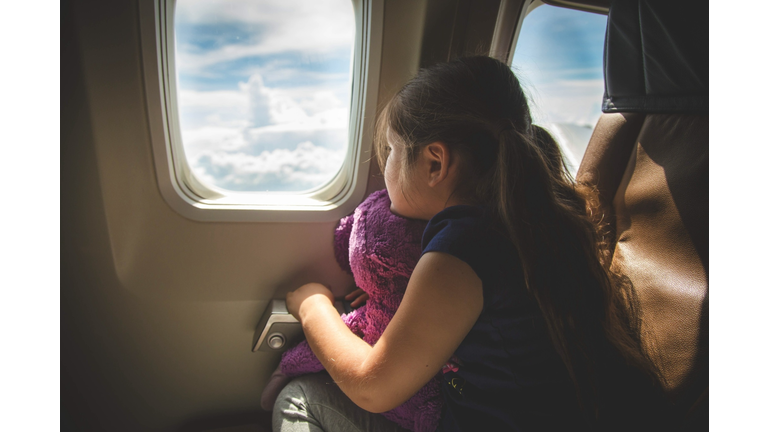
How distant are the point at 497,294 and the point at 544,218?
→ 197 millimetres

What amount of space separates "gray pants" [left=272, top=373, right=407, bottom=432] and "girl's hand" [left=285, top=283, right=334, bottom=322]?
22cm

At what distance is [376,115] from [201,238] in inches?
26.8

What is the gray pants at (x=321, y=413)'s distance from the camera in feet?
3.70

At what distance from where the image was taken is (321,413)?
1.16 metres

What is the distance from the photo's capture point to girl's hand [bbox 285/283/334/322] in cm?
126

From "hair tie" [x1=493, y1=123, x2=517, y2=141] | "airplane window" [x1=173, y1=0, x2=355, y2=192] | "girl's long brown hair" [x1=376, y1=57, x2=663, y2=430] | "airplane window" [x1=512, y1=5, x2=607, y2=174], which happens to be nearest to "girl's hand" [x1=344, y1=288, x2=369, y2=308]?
"airplane window" [x1=173, y1=0, x2=355, y2=192]

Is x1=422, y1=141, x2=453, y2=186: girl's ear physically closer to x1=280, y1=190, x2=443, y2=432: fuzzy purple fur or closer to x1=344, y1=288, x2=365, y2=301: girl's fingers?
x1=280, y1=190, x2=443, y2=432: fuzzy purple fur

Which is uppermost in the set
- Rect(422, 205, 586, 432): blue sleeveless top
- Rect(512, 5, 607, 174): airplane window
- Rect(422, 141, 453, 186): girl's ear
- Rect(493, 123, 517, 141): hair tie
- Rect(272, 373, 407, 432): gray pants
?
Rect(512, 5, 607, 174): airplane window

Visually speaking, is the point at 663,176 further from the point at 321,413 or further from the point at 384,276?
the point at 321,413

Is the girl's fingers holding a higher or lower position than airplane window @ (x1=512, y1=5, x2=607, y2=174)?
lower

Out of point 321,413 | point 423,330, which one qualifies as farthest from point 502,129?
point 321,413

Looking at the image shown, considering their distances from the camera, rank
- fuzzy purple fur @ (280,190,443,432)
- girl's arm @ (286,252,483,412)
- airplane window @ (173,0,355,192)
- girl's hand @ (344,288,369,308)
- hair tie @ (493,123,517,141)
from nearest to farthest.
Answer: girl's arm @ (286,252,483,412)
hair tie @ (493,123,517,141)
fuzzy purple fur @ (280,190,443,432)
airplane window @ (173,0,355,192)
girl's hand @ (344,288,369,308)

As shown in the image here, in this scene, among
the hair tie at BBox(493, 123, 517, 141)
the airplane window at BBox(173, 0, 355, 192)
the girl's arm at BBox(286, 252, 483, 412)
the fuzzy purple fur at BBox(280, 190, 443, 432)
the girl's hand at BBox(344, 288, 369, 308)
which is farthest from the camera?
the girl's hand at BBox(344, 288, 369, 308)
